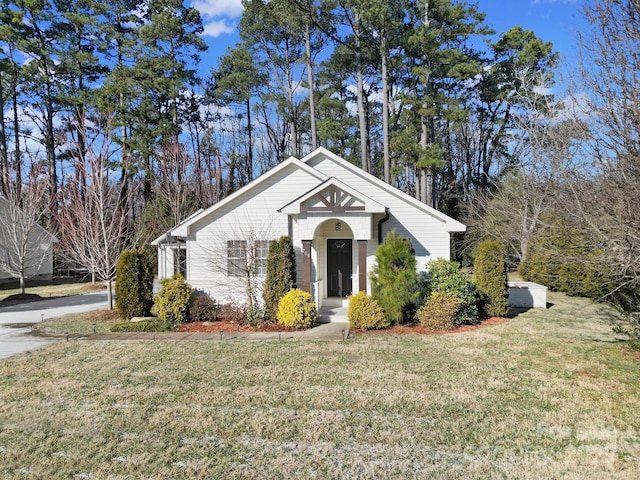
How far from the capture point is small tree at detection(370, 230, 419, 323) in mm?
11328

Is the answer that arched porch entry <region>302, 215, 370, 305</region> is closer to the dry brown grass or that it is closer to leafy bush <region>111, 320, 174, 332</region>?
leafy bush <region>111, 320, 174, 332</region>

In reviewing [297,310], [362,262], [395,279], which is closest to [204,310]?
[297,310]

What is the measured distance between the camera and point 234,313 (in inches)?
490

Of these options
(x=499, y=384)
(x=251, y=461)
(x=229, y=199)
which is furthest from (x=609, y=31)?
(x=229, y=199)

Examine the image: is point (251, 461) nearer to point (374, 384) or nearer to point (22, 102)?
point (374, 384)

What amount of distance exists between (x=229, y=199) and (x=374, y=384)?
8703 millimetres

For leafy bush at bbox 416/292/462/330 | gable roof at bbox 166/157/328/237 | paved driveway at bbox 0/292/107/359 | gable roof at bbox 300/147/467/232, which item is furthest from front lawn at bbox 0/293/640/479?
gable roof at bbox 166/157/328/237

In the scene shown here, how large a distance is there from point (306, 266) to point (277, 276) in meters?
1.03

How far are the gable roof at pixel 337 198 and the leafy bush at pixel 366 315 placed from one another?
2.77m

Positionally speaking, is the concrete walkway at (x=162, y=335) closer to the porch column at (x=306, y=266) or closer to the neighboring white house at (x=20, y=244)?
the porch column at (x=306, y=266)

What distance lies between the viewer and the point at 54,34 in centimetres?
3033

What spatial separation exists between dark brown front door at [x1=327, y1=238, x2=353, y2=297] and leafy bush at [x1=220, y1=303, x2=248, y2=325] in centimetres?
364

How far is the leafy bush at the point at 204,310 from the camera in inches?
496

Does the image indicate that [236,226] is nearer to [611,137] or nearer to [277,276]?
[277,276]
